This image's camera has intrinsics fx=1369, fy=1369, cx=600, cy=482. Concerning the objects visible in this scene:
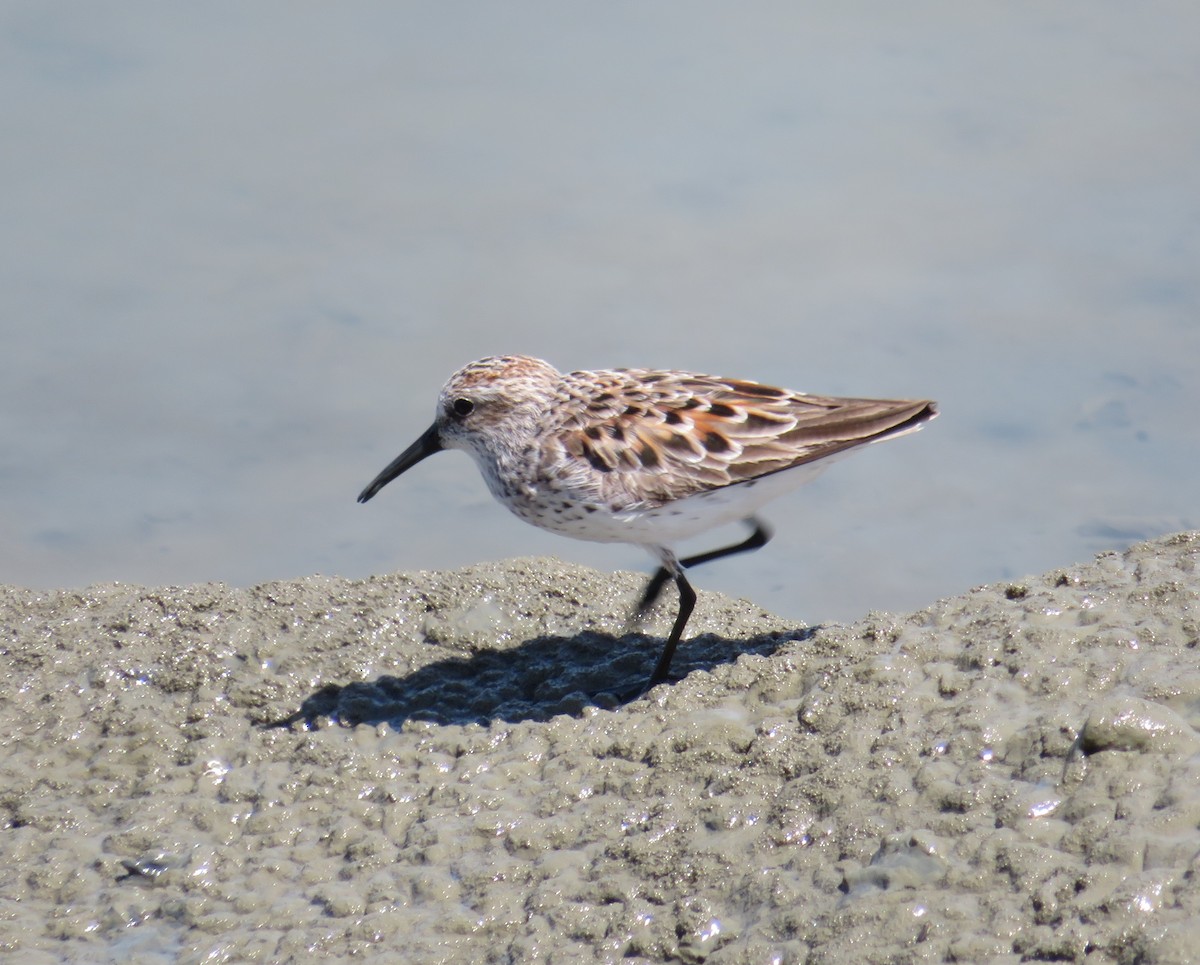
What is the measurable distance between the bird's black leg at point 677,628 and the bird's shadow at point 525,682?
0.22ft

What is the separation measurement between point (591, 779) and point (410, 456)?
9.24 feet

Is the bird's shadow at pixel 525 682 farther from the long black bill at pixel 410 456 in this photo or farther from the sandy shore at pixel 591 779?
the long black bill at pixel 410 456

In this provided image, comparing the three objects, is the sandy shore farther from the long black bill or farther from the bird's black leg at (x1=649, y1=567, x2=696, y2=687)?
the long black bill

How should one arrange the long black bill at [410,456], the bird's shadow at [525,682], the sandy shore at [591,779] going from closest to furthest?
the sandy shore at [591,779], the bird's shadow at [525,682], the long black bill at [410,456]

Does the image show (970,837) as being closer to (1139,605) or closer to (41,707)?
(1139,605)

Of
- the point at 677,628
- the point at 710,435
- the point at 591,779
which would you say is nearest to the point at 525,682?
the point at 677,628

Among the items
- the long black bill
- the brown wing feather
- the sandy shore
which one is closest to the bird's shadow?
the sandy shore

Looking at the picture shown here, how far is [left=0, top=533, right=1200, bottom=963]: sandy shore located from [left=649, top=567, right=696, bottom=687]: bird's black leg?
0.71 feet

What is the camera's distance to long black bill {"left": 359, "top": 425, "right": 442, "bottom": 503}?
752 cm

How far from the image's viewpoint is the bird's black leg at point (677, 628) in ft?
21.2

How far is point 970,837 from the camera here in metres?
4.39

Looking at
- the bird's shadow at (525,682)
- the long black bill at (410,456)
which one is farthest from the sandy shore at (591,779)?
the long black bill at (410,456)

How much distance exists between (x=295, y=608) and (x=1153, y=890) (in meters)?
4.45

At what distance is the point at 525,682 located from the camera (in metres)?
6.67
